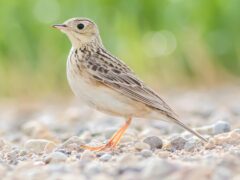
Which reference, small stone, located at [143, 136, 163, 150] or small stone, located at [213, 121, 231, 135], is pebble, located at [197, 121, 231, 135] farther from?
small stone, located at [143, 136, 163, 150]

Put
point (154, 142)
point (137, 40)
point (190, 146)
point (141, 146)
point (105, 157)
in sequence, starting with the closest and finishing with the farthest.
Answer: point (105, 157) < point (141, 146) < point (190, 146) < point (154, 142) < point (137, 40)

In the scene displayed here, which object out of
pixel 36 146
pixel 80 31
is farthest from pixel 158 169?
pixel 80 31

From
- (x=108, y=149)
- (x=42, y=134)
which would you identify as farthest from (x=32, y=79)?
(x=108, y=149)

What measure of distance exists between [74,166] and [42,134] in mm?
3911

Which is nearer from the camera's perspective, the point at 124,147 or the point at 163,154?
the point at 163,154

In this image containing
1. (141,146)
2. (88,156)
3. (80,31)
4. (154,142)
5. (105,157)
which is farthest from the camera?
(80,31)

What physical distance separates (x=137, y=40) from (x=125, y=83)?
787 centimetres

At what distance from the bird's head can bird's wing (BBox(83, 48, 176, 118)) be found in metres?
0.40

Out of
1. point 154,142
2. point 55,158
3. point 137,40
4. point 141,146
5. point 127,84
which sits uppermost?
point 137,40

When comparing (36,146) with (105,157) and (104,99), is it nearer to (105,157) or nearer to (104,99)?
(104,99)

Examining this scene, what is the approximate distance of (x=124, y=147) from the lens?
27.2 feet

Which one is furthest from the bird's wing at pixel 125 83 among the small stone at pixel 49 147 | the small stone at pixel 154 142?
the small stone at pixel 49 147

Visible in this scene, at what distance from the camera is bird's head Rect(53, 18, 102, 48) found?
8961 mm

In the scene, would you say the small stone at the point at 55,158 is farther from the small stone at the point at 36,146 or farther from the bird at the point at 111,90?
the small stone at the point at 36,146
